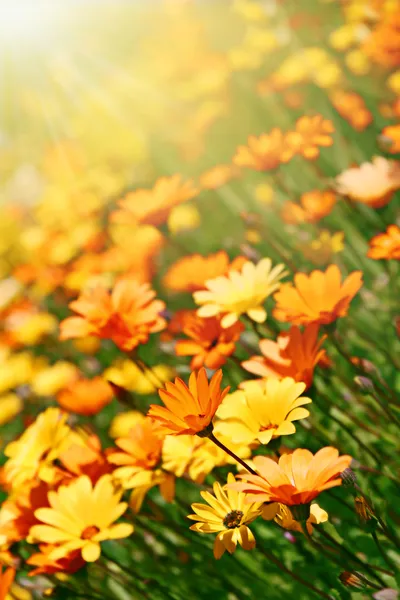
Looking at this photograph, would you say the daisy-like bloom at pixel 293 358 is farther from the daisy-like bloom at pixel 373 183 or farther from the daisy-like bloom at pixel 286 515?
the daisy-like bloom at pixel 373 183

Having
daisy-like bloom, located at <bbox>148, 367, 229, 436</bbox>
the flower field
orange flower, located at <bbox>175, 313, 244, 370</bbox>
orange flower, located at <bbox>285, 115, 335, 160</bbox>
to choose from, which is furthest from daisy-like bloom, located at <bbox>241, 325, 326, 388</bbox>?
orange flower, located at <bbox>285, 115, 335, 160</bbox>

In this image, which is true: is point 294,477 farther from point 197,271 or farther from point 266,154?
point 266,154

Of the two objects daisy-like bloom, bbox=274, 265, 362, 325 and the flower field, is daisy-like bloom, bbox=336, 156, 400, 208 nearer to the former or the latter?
the flower field

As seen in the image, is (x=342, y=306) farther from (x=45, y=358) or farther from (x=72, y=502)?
(x=45, y=358)

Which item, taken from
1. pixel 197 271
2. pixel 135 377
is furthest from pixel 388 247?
pixel 135 377

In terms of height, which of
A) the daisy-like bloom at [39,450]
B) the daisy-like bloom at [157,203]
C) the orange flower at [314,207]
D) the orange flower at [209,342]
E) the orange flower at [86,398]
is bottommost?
→ the orange flower at [314,207]

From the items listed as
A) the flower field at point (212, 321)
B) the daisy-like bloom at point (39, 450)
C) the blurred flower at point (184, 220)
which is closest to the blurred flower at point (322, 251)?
the flower field at point (212, 321)
